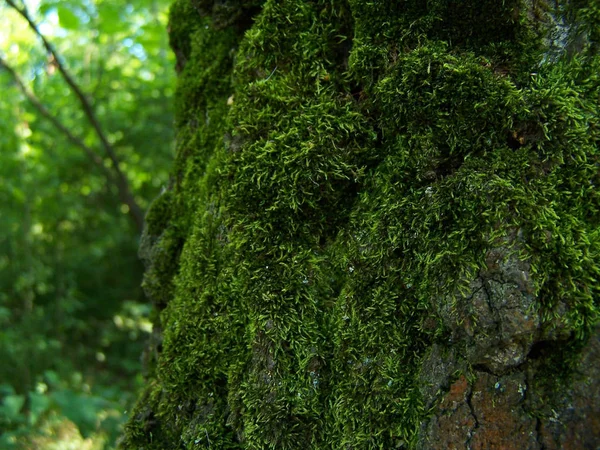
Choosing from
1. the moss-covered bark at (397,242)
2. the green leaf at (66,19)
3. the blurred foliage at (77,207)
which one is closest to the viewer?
the moss-covered bark at (397,242)

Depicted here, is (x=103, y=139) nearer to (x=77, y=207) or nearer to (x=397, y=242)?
(x=77, y=207)

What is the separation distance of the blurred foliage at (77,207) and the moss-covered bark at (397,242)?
3.76 metres

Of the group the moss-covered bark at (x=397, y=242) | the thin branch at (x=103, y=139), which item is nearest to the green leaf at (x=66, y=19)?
the thin branch at (x=103, y=139)

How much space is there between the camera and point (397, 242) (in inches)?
52.9

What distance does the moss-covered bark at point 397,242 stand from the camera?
120 cm

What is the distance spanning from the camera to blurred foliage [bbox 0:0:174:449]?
542cm

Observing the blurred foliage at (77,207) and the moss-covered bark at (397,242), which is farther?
the blurred foliage at (77,207)

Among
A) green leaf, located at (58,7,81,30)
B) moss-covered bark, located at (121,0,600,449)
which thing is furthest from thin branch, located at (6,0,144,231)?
moss-covered bark, located at (121,0,600,449)

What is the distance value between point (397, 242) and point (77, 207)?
6289mm

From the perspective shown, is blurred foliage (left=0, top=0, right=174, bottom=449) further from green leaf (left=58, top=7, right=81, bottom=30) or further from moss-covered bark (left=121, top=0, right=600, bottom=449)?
moss-covered bark (left=121, top=0, right=600, bottom=449)

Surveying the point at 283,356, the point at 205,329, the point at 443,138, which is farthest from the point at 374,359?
the point at 443,138

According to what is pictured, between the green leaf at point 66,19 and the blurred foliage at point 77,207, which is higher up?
the green leaf at point 66,19

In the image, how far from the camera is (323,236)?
152 cm

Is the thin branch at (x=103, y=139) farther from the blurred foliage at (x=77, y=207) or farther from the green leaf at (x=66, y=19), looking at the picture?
the blurred foliage at (x=77, y=207)
